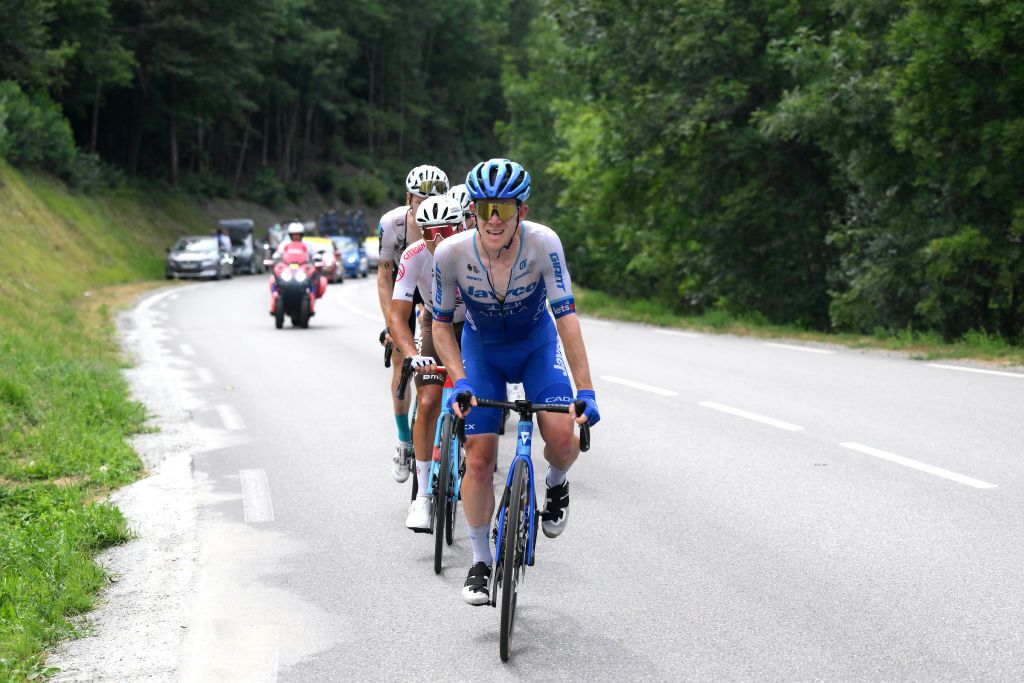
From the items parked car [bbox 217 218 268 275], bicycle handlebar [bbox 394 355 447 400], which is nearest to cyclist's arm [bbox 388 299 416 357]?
bicycle handlebar [bbox 394 355 447 400]

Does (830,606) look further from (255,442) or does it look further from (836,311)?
(836,311)

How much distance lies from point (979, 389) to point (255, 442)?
699 cm

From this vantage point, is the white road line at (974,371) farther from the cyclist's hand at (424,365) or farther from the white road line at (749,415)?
the cyclist's hand at (424,365)

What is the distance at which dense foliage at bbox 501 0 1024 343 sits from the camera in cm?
1738

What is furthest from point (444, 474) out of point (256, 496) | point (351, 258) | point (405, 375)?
point (351, 258)

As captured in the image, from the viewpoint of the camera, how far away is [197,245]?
45.3 metres

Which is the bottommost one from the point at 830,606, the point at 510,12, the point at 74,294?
the point at 74,294

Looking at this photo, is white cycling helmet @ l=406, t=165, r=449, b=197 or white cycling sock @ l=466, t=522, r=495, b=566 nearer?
white cycling sock @ l=466, t=522, r=495, b=566

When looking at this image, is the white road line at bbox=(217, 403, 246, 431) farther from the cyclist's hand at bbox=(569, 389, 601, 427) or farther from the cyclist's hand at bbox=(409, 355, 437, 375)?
the cyclist's hand at bbox=(569, 389, 601, 427)

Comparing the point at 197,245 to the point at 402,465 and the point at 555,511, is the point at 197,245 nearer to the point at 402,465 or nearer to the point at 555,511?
the point at 402,465

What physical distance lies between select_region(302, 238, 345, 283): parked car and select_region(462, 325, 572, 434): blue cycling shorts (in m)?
33.9

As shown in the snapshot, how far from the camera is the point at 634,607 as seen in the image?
556 centimetres

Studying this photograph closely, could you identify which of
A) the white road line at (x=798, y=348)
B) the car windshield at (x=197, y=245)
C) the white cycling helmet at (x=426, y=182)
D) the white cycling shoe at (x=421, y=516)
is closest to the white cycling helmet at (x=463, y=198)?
the white cycling helmet at (x=426, y=182)

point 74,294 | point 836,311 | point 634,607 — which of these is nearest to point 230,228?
point 74,294
